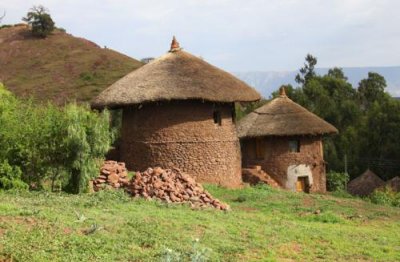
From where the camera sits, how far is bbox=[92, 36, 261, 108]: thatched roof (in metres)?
19.7

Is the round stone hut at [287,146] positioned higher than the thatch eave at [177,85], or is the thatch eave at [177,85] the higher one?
the thatch eave at [177,85]

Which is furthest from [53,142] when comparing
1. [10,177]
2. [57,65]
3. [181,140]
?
[57,65]

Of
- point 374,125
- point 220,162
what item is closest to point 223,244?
point 220,162

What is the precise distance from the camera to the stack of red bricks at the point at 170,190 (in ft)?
45.5

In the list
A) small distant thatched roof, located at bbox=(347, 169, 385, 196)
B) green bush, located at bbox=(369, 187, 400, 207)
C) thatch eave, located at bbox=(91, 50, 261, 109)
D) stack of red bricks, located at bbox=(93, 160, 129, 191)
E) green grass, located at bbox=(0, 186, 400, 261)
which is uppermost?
thatch eave, located at bbox=(91, 50, 261, 109)

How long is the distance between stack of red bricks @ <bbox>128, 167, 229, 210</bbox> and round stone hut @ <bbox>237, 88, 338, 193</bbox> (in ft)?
38.1

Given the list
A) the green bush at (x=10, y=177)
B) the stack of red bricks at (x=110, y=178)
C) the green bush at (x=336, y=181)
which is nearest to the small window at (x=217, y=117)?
the stack of red bricks at (x=110, y=178)

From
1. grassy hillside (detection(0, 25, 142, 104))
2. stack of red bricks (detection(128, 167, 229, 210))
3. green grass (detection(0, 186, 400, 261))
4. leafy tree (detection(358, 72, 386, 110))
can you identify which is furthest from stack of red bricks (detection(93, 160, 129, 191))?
leafy tree (detection(358, 72, 386, 110))

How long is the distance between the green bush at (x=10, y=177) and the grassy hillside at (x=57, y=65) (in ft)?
109

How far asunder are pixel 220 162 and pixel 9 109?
9.08 metres

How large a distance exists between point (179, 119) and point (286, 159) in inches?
306

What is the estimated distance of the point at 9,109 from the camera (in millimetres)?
14047

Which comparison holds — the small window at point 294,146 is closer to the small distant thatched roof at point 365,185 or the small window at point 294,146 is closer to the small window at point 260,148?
the small window at point 260,148

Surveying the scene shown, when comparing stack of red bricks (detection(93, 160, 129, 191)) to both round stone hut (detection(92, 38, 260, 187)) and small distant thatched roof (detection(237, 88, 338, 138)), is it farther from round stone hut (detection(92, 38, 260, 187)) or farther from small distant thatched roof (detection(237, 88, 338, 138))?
small distant thatched roof (detection(237, 88, 338, 138))
